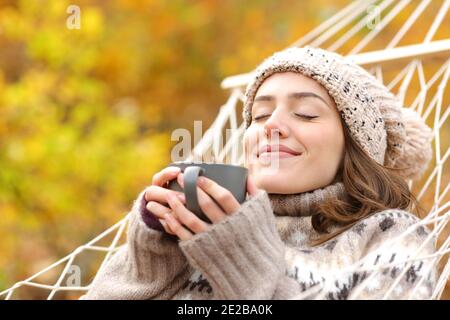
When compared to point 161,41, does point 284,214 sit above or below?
below

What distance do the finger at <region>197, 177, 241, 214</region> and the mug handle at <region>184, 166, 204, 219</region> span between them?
0.01 m

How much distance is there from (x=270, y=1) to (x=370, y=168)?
325 cm

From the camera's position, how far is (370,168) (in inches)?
45.1

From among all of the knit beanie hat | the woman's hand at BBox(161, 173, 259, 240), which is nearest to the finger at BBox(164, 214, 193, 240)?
the woman's hand at BBox(161, 173, 259, 240)

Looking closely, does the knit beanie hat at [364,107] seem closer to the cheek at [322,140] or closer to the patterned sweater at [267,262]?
the cheek at [322,140]

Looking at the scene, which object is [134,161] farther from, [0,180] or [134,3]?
[134,3]

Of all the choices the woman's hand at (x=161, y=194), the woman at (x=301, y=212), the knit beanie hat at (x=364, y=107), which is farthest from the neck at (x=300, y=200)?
the woman's hand at (x=161, y=194)

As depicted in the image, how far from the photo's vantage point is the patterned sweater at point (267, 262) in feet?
2.84

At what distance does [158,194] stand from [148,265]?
119 millimetres

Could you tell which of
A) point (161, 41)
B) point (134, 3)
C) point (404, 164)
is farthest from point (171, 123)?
point (404, 164)

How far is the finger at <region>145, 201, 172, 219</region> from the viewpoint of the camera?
36.0 inches

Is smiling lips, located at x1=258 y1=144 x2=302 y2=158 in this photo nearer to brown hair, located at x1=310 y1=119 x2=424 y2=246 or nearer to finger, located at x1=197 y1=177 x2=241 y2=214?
brown hair, located at x1=310 y1=119 x2=424 y2=246

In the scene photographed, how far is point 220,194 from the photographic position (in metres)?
0.85

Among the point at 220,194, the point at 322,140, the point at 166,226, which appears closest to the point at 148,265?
the point at 166,226
